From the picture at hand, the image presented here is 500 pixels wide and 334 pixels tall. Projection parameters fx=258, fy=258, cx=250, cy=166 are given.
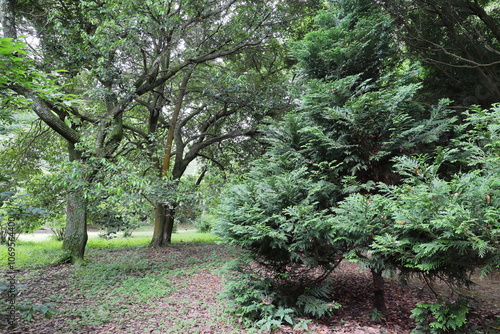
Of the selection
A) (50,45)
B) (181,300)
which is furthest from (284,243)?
(50,45)

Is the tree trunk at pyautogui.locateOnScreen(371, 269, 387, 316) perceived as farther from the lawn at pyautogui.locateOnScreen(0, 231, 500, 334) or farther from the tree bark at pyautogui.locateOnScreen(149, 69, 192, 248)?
the tree bark at pyautogui.locateOnScreen(149, 69, 192, 248)

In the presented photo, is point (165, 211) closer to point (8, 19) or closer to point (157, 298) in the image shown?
point (157, 298)

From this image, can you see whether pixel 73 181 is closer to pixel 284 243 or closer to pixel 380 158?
pixel 284 243

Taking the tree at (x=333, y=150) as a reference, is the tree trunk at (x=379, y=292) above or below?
below

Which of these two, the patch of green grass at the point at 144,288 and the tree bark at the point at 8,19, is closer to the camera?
the patch of green grass at the point at 144,288

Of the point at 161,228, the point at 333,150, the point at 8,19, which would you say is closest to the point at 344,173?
the point at 333,150

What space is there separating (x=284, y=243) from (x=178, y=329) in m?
1.82

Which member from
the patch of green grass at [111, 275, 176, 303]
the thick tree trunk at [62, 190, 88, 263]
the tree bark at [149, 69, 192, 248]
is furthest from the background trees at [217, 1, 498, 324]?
the tree bark at [149, 69, 192, 248]

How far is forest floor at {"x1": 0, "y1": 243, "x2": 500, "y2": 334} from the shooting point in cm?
327

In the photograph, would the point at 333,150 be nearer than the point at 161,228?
Yes

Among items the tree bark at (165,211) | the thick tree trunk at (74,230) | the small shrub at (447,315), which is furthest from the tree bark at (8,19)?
the small shrub at (447,315)

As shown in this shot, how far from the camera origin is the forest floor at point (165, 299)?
10.7 feet

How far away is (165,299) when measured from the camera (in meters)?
4.60

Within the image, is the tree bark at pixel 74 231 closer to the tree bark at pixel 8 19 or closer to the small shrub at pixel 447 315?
the tree bark at pixel 8 19
